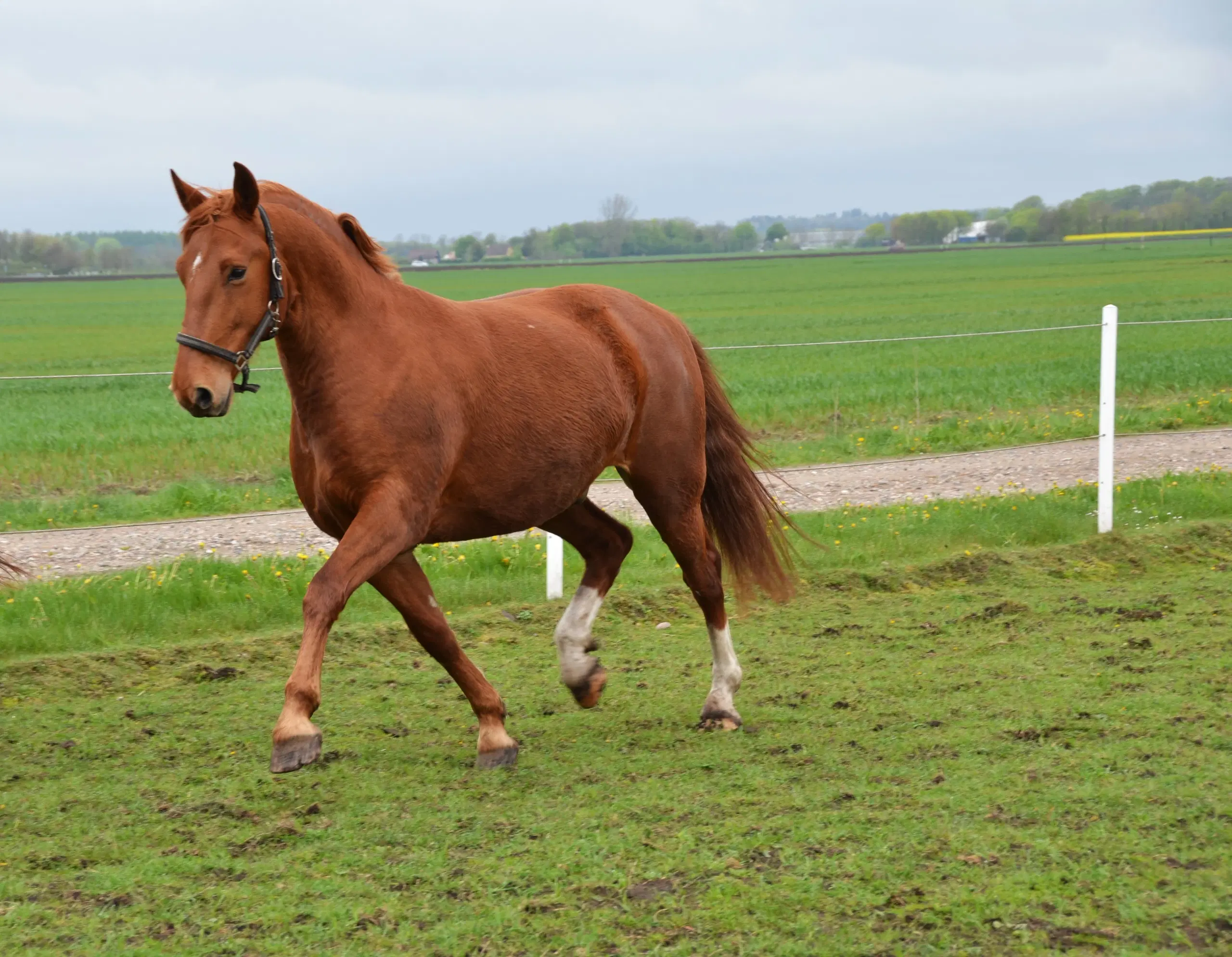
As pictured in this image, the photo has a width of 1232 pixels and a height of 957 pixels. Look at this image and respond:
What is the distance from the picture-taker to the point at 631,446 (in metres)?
5.36

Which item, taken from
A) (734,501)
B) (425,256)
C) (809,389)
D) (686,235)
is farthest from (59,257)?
(734,501)

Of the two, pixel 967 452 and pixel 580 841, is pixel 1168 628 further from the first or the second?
pixel 967 452

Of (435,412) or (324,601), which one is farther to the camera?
(435,412)

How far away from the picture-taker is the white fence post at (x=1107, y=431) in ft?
29.5

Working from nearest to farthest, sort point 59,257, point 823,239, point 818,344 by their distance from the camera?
point 818,344 < point 59,257 < point 823,239

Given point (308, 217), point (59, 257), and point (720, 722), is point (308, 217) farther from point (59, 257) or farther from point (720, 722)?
point (59, 257)

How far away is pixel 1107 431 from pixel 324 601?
22.4 ft

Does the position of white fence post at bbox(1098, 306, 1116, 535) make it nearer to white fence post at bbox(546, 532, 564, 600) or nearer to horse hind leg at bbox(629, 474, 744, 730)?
white fence post at bbox(546, 532, 564, 600)

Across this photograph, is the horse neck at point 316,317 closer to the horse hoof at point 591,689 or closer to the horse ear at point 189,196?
the horse ear at point 189,196

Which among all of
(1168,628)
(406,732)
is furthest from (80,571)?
(1168,628)

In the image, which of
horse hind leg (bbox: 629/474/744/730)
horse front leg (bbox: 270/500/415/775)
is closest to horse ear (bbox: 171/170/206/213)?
horse front leg (bbox: 270/500/415/775)

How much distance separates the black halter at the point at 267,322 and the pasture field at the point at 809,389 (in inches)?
296

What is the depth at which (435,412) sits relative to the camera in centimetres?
441

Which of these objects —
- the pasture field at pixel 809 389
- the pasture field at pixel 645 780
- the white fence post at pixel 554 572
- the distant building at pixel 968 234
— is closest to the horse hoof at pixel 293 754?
the pasture field at pixel 645 780
